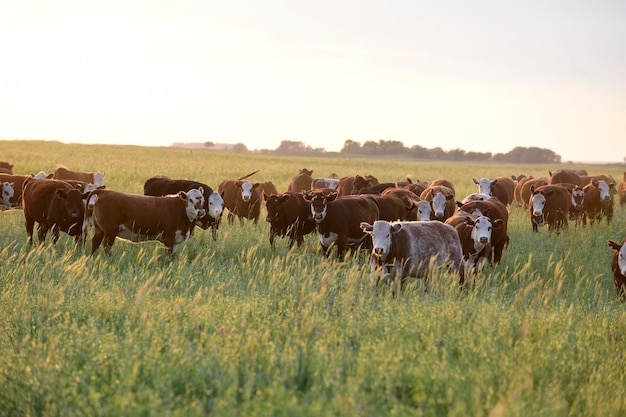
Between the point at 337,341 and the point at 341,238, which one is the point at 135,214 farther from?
the point at 337,341

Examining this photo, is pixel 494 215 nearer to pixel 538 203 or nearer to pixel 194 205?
pixel 538 203

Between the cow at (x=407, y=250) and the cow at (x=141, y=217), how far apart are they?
359 cm

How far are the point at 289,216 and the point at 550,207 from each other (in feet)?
23.5

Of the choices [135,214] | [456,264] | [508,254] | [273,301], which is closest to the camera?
[273,301]

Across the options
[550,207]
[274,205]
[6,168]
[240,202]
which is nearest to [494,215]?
[274,205]

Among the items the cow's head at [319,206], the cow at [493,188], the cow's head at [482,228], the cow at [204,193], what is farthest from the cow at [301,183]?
the cow's head at [482,228]

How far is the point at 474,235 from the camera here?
984 cm

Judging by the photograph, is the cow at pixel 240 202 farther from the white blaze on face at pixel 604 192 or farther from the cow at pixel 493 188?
the white blaze on face at pixel 604 192

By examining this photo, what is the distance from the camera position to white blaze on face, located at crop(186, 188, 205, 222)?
36.3 feet

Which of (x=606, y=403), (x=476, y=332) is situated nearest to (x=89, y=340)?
(x=476, y=332)

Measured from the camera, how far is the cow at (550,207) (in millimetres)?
15836

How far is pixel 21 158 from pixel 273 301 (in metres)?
39.3

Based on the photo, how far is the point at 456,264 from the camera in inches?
362

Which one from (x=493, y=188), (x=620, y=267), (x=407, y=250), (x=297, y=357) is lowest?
(x=297, y=357)
